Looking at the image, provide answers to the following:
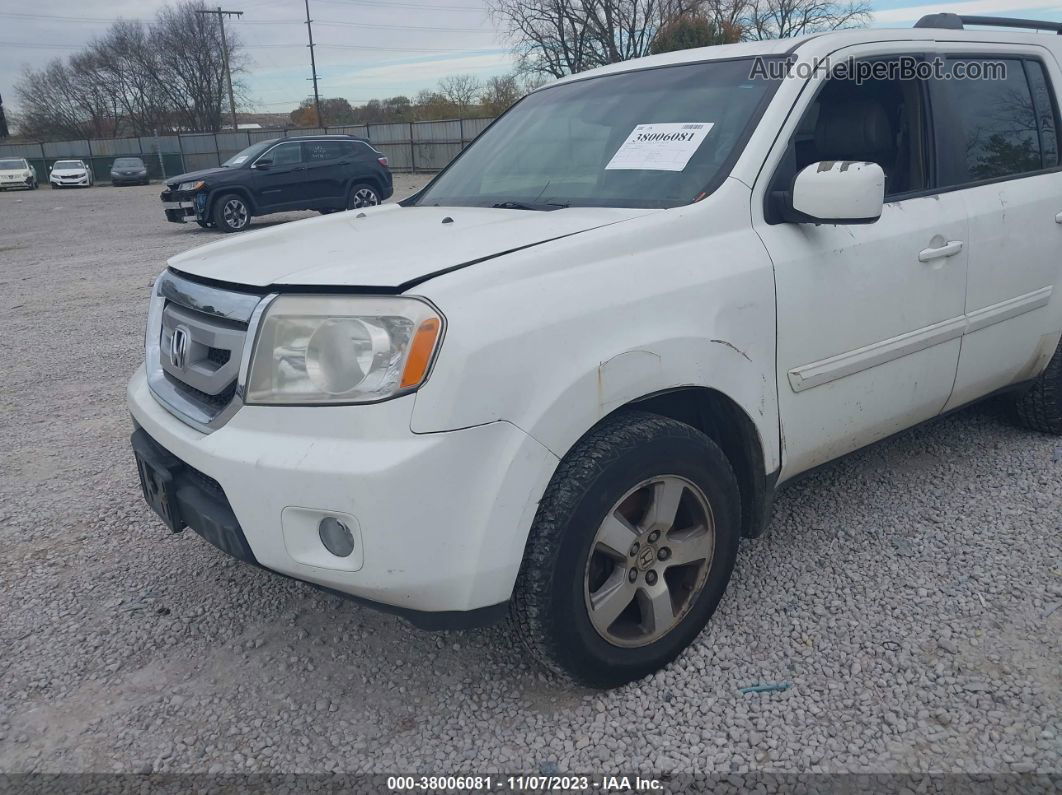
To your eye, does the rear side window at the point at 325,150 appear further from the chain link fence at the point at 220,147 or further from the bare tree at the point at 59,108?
the bare tree at the point at 59,108

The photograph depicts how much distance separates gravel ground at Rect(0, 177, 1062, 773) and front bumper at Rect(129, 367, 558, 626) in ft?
1.70

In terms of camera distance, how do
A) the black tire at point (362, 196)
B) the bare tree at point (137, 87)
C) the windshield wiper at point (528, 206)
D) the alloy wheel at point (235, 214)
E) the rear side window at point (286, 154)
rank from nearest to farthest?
the windshield wiper at point (528, 206) < the alloy wheel at point (235, 214) < the rear side window at point (286, 154) < the black tire at point (362, 196) < the bare tree at point (137, 87)

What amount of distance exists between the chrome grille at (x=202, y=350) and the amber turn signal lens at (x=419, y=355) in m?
0.46

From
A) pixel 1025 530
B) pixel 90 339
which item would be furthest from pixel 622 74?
pixel 90 339

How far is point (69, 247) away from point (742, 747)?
591 inches

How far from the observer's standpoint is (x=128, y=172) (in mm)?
35750

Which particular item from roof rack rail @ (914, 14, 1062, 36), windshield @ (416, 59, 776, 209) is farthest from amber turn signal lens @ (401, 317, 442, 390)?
roof rack rail @ (914, 14, 1062, 36)

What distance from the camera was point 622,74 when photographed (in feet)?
10.8

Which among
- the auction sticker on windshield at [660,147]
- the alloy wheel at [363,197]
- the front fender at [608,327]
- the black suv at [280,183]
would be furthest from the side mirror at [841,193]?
the alloy wheel at [363,197]

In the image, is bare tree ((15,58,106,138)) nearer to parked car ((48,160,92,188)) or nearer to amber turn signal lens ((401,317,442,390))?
parked car ((48,160,92,188))

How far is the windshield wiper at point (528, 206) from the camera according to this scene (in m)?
2.79

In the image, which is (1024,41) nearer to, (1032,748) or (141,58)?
(1032,748)

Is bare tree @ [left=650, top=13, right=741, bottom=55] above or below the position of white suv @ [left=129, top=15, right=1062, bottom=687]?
above

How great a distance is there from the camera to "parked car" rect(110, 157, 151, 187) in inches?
1405
